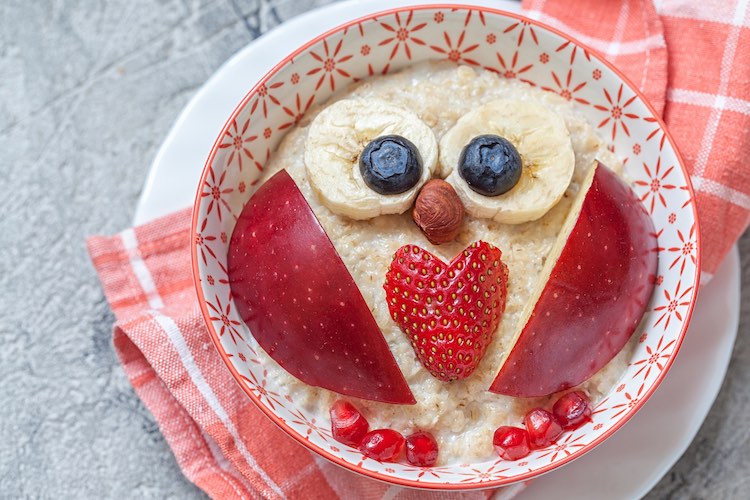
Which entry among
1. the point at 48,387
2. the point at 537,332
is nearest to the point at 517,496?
the point at 537,332

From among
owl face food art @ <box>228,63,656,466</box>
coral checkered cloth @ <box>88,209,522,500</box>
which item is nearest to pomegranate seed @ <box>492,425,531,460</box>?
owl face food art @ <box>228,63,656,466</box>

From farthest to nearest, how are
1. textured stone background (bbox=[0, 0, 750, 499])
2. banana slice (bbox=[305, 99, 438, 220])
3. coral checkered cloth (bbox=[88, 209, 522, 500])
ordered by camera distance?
textured stone background (bbox=[0, 0, 750, 499]), coral checkered cloth (bbox=[88, 209, 522, 500]), banana slice (bbox=[305, 99, 438, 220])

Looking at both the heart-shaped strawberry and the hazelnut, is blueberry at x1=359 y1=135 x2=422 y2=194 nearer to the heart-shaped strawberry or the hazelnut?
the hazelnut

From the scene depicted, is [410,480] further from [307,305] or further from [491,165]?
[491,165]

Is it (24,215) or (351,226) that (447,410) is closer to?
(351,226)

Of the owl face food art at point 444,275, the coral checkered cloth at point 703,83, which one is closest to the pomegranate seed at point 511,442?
the owl face food art at point 444,275

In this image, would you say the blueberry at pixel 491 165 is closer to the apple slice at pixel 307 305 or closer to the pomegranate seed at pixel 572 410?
the apple slice at pixel 307 305

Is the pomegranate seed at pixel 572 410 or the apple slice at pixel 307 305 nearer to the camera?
the apple slice at pixel 307 305
